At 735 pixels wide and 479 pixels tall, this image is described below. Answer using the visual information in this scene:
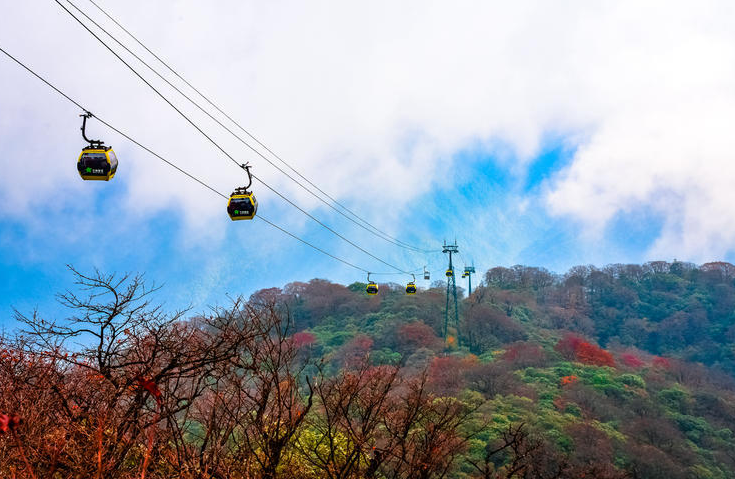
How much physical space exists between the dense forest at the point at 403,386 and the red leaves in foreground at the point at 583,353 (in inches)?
5.7

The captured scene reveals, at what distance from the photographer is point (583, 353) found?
116 ft

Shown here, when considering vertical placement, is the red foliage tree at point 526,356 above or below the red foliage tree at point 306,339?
below

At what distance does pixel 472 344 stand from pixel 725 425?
1770 cm

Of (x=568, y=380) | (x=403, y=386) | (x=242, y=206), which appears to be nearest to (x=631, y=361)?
(x=568, y=380)

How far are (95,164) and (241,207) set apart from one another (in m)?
2.72

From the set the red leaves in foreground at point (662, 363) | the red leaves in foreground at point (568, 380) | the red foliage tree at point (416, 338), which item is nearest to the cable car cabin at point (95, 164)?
the red leaves in foreground at point (568, 380)

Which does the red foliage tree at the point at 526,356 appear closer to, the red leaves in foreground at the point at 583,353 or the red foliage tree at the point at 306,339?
the red leaves in foreground at the point at 583,353

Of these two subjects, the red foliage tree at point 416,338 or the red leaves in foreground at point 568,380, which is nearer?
the red leaves in foreground at point 568,380

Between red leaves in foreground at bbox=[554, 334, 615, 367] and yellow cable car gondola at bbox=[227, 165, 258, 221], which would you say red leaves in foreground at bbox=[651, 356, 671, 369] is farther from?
yellow cable car gondola at bbox=[227, 165, 258, 221]

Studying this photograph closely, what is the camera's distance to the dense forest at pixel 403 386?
641 cm

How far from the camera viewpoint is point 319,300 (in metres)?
52.6

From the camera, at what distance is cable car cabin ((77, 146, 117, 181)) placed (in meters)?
8.74

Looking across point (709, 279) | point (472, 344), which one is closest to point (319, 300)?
point (472, 344)

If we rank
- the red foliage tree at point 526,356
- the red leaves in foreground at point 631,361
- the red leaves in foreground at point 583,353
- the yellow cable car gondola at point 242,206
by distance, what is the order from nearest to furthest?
the yellow cable car gondola at point 242,206
the red foliage tree at point 526,356
the red leaves in foreground at point 583,353
the red leaves in foreground at point 631,361
